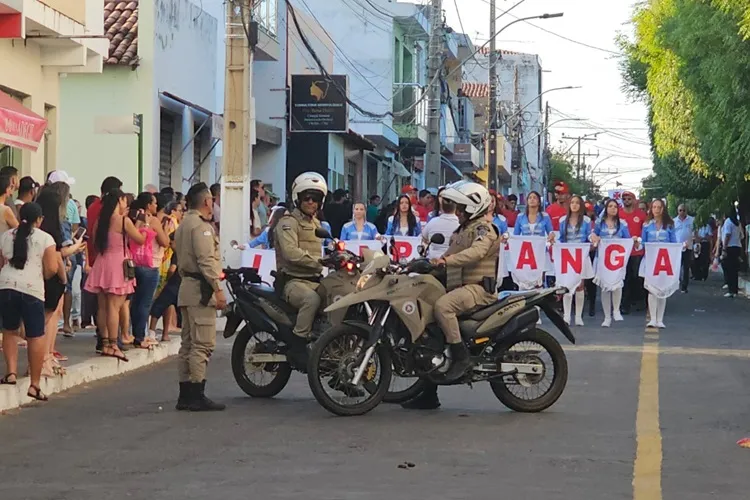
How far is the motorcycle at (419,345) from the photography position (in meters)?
10.8

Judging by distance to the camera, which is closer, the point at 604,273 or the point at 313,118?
the point at 604,273

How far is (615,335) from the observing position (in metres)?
18.7

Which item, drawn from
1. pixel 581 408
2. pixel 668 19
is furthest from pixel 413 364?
pixel 668 19

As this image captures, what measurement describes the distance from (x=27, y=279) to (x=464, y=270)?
344 centimetres

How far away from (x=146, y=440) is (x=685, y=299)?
19.7 m

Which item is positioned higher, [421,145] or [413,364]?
[421,145]

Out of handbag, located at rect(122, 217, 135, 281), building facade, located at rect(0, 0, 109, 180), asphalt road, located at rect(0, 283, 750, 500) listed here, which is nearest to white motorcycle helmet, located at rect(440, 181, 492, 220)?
asphalt road, located at rect(0, 283, 750, 500)

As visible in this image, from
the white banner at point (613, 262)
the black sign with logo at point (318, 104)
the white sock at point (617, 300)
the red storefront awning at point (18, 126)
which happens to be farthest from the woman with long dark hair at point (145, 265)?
the black sign with logo at point (318, 104)

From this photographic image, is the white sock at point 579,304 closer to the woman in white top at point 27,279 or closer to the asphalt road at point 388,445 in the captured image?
the asphalt road at point 388,445

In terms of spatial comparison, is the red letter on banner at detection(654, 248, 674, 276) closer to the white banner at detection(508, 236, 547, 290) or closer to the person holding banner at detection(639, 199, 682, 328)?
the person holding banner at detection(639, 199, 682, 328)

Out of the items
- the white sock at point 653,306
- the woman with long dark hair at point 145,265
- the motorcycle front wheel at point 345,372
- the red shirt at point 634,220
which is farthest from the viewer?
the red shirt at point 634,220

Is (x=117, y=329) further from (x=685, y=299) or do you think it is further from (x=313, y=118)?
(x=313, y=118)

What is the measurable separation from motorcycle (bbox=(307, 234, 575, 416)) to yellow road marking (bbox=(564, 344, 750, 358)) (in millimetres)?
5343

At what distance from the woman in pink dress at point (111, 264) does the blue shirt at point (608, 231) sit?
8964 mm
